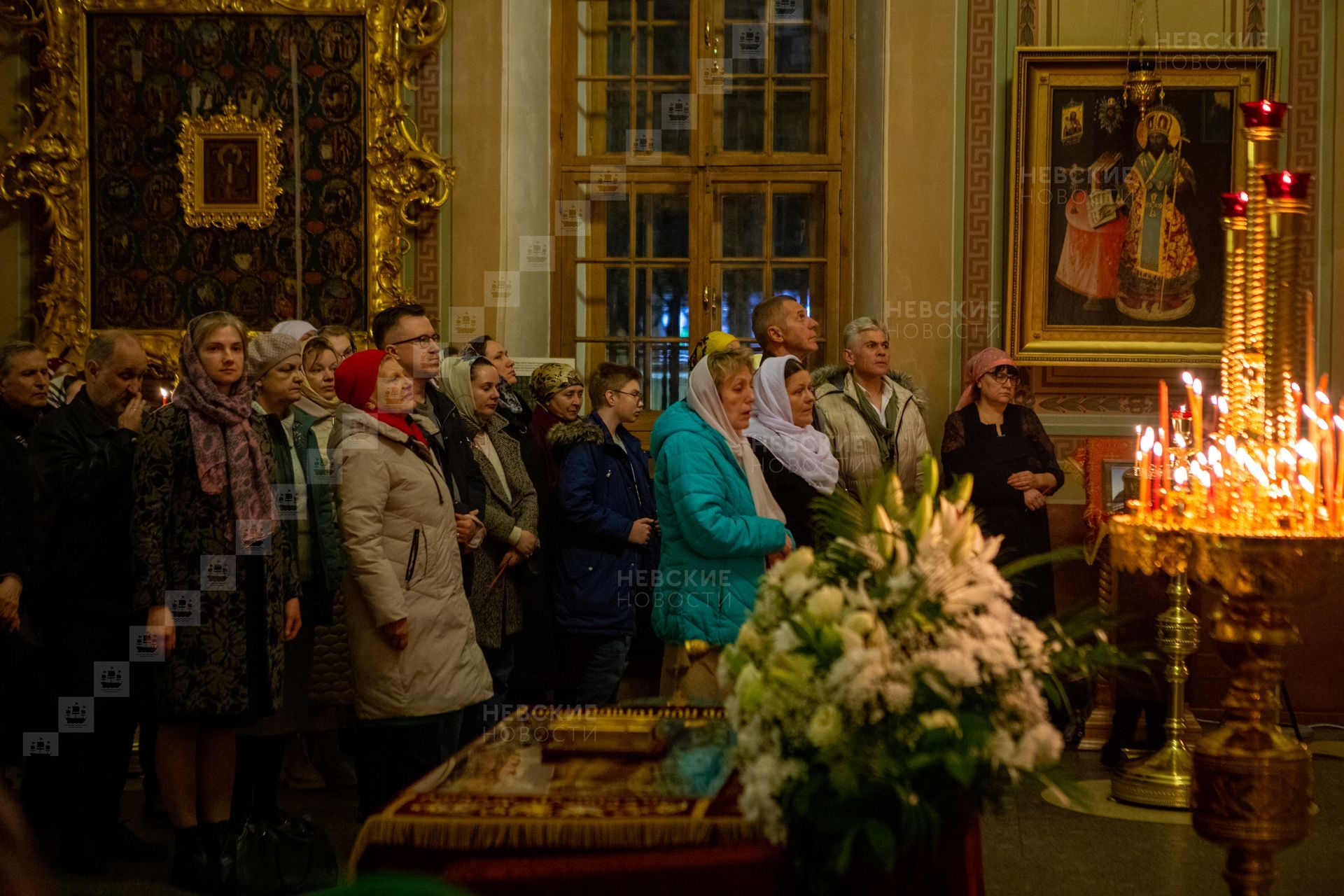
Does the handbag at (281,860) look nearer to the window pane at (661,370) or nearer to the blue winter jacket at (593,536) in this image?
the blue winter jacket at (593,536)

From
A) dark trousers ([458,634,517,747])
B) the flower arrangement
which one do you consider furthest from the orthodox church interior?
dark trousers ([458,634,517,747])

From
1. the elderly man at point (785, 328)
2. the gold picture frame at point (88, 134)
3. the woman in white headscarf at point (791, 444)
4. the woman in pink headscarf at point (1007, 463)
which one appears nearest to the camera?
the woman in white headscarf at point (791, 444)

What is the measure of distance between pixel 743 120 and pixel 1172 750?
401cm

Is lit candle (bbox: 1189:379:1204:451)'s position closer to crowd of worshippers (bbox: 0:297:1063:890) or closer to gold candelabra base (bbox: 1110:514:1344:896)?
gold candelabra base (bbox: 1110:514:1344:896)

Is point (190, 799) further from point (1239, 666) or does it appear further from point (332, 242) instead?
point (332, 242)

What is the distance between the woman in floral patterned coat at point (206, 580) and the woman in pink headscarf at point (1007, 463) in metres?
2.97

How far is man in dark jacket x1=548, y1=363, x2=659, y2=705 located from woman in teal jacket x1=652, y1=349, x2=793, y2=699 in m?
1.31

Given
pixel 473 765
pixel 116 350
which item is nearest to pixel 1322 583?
pixel 473 765

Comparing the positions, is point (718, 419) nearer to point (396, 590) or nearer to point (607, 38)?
point (396, 590)

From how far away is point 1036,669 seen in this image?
7.69ft

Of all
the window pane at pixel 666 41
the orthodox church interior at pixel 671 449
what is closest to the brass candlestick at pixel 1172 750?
the orthodox church interior at pixel 671 449

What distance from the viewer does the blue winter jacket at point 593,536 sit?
530 cm

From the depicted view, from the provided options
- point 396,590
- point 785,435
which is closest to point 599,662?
point 785,435

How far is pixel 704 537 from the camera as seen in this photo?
377 centimetres
